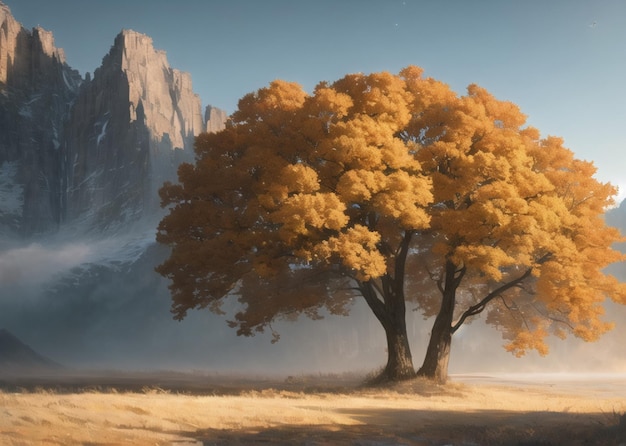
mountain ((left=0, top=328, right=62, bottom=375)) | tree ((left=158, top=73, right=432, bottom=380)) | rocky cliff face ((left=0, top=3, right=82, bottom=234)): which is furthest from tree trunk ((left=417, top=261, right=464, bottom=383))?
rocky cliff face ((left=0, top=3, right=82, bottom=234))

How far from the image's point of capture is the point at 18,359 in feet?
131

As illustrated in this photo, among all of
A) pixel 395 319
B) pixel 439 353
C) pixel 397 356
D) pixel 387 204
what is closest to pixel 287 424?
pixel 387 204

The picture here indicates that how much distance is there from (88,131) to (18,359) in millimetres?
46088

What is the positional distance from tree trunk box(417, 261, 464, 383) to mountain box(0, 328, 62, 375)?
80.5ft

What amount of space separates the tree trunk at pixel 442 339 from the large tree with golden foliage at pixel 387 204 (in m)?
0.05

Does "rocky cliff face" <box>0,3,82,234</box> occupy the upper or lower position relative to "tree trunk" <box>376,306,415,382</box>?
upper

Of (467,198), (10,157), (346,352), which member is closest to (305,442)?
(467,198)

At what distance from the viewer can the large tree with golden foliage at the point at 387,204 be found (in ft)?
68.8

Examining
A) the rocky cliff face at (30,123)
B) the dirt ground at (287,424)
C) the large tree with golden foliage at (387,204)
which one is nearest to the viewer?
the dirt ground at (287,424)

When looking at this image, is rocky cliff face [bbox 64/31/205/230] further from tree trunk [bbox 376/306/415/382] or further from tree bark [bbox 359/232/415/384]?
tree trunk [bbox 376/306/415/382]

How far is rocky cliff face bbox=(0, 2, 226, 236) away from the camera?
242 feet

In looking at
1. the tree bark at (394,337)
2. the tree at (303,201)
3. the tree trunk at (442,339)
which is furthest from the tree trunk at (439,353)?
the tree at (303,201)

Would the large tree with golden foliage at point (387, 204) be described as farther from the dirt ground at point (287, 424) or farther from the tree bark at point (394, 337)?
the dirt ground at point (287, 424)

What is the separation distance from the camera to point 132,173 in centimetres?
7488
